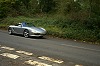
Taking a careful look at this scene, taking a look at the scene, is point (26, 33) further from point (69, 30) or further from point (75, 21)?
point (75, 21)

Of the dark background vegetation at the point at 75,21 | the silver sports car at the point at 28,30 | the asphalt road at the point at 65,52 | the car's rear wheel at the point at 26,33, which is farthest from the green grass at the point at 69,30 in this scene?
the asphalt road at the point at 65,52

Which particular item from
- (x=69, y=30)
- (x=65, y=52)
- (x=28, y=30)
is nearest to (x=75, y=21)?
(x=69, y=30)

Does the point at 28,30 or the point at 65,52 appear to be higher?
the point at 28,30

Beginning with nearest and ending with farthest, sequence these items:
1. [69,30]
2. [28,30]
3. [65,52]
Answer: [65,52] < [28,30] < [69,30]

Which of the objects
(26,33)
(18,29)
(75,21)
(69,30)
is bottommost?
(69,30)

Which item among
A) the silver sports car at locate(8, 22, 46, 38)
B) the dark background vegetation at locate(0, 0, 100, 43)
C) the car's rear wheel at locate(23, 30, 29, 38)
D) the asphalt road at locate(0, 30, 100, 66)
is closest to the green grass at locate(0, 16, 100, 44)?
the dark background vegetation at locate(0, 0, 100, 43)

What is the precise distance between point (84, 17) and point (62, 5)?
6430mm

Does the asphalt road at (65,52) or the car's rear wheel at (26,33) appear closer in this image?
the asphalt road at (65,52)

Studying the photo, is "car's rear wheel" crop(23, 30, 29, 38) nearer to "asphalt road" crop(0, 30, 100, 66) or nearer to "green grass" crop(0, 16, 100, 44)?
"green grass" crop(0, 16, 100, 44)

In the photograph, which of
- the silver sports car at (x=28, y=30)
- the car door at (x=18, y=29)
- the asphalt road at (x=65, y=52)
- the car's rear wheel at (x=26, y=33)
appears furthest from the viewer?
the car door at (x=18, y=29)

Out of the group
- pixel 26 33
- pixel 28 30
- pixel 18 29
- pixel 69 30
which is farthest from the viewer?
pixel 69 30

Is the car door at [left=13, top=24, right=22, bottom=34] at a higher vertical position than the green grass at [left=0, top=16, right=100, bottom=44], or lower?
higher

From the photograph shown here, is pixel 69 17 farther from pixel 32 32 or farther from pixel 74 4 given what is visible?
pixel 32 32

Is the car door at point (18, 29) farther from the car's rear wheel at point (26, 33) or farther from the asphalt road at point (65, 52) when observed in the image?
the asphalt road at point (65, 52)
